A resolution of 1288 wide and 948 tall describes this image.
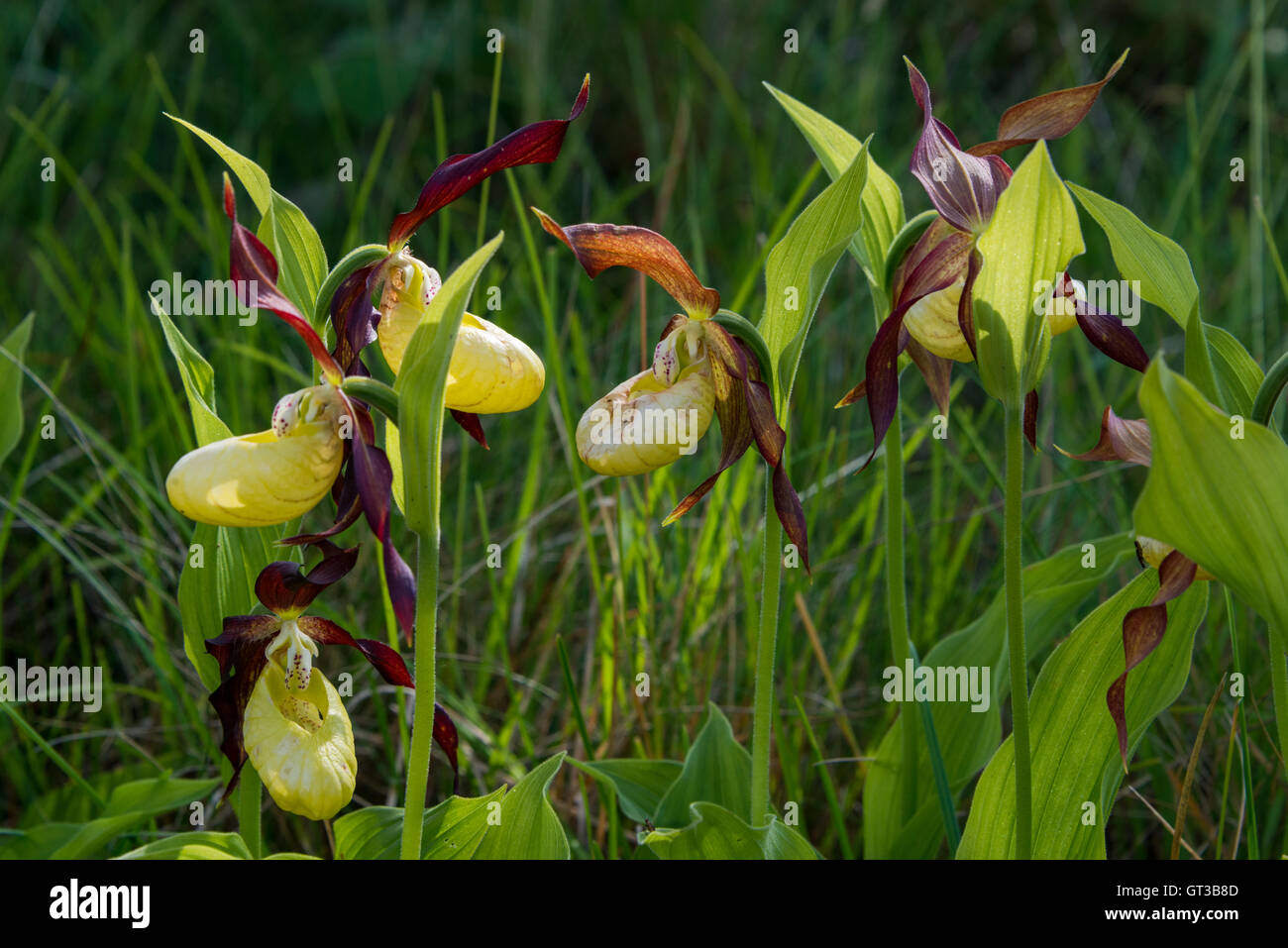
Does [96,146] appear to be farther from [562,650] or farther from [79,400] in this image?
[562,650]

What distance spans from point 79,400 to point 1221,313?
2.13 m

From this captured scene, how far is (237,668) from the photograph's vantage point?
3.32ft

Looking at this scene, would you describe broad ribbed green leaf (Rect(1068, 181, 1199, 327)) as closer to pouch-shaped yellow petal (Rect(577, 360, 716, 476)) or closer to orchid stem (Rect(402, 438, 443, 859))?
pouch-shaped yellow petal (Rect(577, 360, 716, 476))

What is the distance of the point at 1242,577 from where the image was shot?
2.67ft

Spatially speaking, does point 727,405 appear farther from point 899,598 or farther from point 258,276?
point 258,276

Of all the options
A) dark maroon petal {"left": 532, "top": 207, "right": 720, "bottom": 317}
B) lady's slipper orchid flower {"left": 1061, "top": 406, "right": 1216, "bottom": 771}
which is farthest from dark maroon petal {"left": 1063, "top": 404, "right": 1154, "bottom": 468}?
dark maroon petal {"left": 532, "top": 207, "right": 720, "bottom": 317}

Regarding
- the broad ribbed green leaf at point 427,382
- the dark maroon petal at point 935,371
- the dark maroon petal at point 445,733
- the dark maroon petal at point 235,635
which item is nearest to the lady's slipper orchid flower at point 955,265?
the dark maroon petal at point 935,371

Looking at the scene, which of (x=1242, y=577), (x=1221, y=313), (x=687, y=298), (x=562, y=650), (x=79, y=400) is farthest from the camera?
(x=1221, y=313)

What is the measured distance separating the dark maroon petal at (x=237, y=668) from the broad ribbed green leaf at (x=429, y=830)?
0.11 meters

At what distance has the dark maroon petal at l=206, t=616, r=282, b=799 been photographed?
1.00 metres

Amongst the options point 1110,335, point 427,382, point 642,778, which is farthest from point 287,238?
point 1110,335

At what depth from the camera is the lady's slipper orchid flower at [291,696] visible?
950 mm

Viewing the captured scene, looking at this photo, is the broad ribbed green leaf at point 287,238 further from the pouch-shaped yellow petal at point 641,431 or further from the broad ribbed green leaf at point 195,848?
the broad ribbed green leaf at point 195,848

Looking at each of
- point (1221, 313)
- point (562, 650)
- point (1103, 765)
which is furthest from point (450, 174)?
point (1221, 313)
